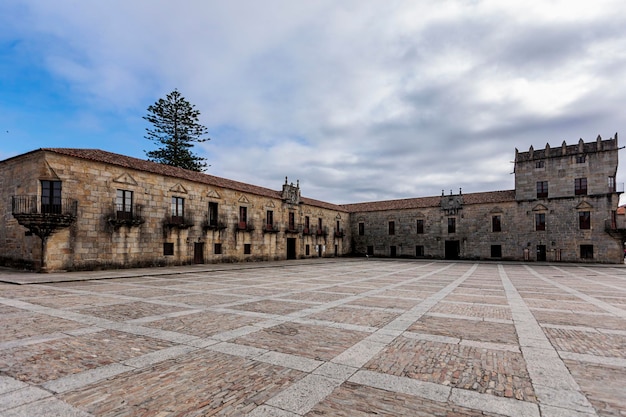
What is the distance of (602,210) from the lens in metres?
30.7

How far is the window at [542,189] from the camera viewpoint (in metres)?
33.3

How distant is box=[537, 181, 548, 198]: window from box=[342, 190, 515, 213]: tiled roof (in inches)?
93.6

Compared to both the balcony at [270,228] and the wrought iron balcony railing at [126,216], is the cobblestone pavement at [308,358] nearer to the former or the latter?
the wrought iron balcony railing at [126,216]

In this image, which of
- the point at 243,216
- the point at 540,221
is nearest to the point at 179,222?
the point at 243,216

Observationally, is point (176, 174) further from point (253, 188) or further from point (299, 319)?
point (299, 319)

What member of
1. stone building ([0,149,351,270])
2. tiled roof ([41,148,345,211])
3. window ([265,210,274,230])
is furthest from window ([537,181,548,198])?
stone building ([0,149,351,270])

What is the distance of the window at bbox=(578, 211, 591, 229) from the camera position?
31.1 m

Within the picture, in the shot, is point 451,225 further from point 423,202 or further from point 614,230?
point 614,230

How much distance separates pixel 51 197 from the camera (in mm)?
17234

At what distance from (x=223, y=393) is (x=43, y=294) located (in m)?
9.99

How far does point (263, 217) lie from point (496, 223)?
82.4ft

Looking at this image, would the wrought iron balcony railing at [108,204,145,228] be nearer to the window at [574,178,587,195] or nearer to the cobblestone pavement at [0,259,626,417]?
the cobblestone pavement at [0,259,626,417]

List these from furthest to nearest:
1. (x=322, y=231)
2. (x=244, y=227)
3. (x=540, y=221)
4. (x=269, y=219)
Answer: (x=322, y=231) → (x=540, y=221) → (x=269, y=219) → (x=244, y=227)

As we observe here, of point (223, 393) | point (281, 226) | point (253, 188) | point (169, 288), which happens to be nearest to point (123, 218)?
point (169, 288)
